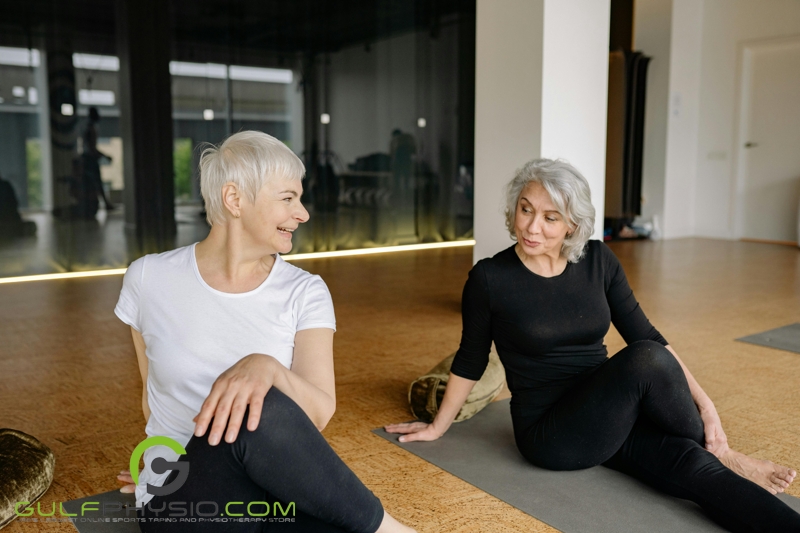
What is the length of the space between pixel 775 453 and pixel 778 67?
26.1 feet

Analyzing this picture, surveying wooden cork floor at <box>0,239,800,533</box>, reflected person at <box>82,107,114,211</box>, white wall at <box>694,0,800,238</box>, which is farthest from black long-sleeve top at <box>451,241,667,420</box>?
white wall at <box>694,0,800,238</box>

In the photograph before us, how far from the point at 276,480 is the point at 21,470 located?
3.37ft

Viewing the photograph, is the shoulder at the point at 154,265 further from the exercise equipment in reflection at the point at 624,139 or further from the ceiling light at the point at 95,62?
the exercise equipment in reflection at the point at 624,139

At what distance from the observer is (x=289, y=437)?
1217mm

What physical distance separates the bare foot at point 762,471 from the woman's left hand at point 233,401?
4.29 ft

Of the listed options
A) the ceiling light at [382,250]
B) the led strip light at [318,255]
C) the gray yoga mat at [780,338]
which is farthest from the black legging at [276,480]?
the ceiling light at [382,250]

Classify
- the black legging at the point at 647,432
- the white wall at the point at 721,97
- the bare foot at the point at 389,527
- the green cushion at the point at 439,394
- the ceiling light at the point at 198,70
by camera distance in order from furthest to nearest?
the white wall at the point at 721,97 < the ceiling light at the point at 198,70 < the green cushion at the point at 439,394 < the black legging at the point at 647,432 < the bare foot at the point at 389,527

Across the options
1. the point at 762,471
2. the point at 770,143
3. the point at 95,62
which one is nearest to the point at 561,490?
the point at 762,471

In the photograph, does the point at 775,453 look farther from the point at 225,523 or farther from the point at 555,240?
the point at 225,523

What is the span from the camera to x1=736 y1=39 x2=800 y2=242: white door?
8.68 metres

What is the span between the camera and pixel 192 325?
136cm

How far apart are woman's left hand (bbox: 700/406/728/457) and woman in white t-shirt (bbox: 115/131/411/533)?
37.4 inches

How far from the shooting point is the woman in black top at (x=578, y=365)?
5.92ft

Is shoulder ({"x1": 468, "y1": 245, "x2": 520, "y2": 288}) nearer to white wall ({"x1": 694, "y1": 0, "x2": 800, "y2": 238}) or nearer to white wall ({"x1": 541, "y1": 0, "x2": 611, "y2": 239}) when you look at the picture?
white wall ({"x1": 541, "y1": 0, "x2": 611, "y2": 239})
